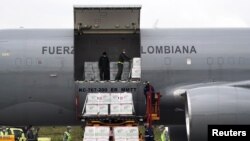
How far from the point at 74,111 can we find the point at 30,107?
1510 millimetres

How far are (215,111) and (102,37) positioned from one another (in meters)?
5.94

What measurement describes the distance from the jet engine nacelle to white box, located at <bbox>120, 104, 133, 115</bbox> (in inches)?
89.2

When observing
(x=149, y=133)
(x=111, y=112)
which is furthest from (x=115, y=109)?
(x=149, y=133)

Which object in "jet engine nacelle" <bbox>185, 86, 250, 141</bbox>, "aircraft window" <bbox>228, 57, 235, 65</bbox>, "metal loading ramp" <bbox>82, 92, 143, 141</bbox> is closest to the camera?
"jet engine nacelle" <bbox>185, 86, 250, 141</bbox>

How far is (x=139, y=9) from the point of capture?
903 inches

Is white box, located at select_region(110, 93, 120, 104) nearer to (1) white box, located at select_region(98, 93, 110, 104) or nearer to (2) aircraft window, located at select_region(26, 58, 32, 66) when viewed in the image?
(1) white box, located at select_region(98, 93, 110, 104)

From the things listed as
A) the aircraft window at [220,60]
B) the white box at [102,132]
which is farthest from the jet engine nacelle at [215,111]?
the white box at [102,132]

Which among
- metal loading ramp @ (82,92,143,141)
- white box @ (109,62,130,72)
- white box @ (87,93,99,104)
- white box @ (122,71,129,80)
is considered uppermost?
white box @ (109,62,130,72)

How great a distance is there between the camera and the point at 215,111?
67.3 feet

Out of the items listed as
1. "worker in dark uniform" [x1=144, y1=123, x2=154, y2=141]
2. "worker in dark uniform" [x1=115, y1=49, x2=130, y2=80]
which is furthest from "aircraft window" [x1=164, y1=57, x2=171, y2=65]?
"worker in dark uniform" [x1=144, y1=123, x2=154, y2=141]

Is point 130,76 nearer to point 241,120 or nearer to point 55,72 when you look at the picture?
point 55,72

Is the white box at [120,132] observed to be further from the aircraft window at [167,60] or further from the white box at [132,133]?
the aircraft window at [167,60]

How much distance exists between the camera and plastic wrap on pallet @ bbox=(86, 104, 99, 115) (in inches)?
883

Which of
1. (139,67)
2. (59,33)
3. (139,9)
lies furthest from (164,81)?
(59,33)
